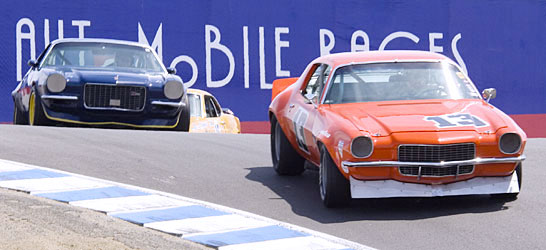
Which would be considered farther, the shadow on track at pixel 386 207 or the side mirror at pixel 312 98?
the side mirror at pixel 312 98

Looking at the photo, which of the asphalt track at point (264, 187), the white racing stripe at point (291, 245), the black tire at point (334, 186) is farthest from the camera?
the black tire at point (334, 186)

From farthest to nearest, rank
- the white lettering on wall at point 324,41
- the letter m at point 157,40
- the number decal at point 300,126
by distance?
the white lettering on wall at point 324,41
the letter m at point 157,40
the number decal at point 300,126

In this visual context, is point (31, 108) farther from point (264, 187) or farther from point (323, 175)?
point (323, 175)

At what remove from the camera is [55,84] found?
477 inches

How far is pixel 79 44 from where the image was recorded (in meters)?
13.3

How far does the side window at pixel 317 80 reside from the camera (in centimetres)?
859

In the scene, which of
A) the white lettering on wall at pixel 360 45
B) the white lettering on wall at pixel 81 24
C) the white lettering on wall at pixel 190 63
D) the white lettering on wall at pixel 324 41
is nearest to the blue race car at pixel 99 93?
the white lettering on wall at pixel 81 24

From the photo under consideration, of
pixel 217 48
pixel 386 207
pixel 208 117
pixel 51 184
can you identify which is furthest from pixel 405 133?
pixel 217 48

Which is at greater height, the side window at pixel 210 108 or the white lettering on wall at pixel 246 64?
the white lettering on wall at pixel 246 64

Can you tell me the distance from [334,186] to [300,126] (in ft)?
4.08

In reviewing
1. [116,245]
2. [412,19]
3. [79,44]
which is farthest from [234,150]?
[412,19]

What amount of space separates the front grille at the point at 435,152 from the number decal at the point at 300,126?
4.59 ft

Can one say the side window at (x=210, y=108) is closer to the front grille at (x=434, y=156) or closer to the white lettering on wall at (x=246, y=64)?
the white lettering on wall at (x=246, y=64)

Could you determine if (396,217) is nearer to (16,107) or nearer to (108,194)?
(108,194)
